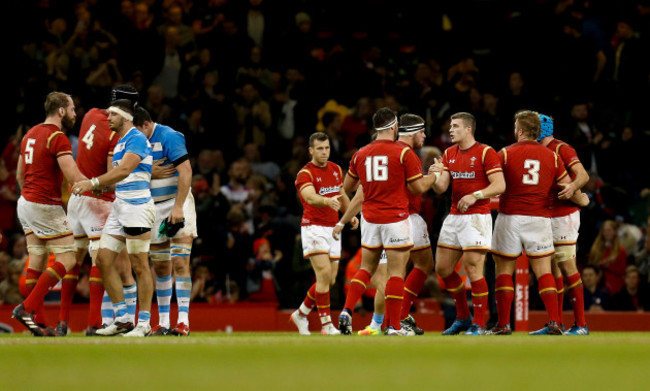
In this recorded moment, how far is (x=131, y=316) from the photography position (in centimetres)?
1254

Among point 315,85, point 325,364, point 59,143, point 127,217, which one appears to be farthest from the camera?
point 315,85

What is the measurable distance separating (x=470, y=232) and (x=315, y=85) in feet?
31.4

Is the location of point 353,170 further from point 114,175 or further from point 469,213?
point 114,175

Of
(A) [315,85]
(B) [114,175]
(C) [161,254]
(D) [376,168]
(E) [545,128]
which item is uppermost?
(A) [315,85]

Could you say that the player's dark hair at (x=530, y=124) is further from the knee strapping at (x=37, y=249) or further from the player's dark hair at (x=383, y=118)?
the knee strapping at (x=37, y=249)

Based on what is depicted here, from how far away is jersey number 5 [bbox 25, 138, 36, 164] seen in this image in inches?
486

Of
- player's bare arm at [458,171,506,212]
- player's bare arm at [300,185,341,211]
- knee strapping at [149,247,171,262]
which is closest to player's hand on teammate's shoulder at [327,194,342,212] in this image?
player's bare arm at [300,185,341,211]

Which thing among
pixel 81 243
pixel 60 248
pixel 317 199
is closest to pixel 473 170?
pixel 317 199

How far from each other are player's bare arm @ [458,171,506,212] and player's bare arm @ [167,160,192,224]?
2.95 m

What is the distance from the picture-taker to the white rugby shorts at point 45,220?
1245 centimetres

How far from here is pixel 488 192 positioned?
12203 millimetres

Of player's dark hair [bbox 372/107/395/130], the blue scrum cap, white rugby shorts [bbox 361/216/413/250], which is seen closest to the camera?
white rugby shorts [bbox 361/216/413/250]

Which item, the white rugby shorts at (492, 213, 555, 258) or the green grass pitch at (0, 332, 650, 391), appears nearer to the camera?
the green grass pitch at (0, 332, 650, 391)

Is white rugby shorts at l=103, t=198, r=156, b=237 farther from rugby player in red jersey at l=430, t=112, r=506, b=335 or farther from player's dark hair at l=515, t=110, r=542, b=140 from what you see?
player's dark hair at l=515, t=110, r=542, b=140
